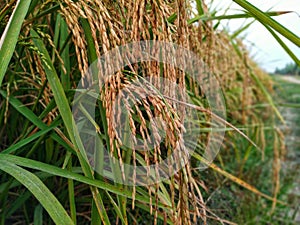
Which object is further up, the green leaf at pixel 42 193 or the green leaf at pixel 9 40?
the green leaf at pixel 9 40

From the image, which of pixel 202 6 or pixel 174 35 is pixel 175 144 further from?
pixel 202 6

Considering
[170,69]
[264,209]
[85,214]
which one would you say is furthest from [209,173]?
[170,69]

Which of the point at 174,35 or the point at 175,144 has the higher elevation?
the point at 174,35

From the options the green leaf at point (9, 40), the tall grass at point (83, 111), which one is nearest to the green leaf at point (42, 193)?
the tall grass at point (83, 111)

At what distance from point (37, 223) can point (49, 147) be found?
0.20 metres

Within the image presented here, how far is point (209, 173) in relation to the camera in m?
1.94

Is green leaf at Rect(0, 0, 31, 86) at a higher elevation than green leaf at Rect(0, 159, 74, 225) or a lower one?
higher

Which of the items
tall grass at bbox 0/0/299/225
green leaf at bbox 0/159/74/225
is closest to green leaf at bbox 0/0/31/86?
tall grass at bbox 0/0/299/225

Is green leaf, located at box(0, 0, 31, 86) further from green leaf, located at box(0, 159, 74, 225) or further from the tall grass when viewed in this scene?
green leaf, located at box(0, 159, 74, 225)

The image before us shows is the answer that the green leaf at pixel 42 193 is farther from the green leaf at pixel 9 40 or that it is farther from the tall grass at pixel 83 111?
the green leaf at pixel 9 40

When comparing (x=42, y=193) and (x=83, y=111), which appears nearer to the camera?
(x=42, y=193)

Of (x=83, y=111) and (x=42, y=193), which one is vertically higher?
(x=83, y=111)

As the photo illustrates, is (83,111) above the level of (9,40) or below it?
below

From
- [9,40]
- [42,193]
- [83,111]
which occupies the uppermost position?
[9,40]
